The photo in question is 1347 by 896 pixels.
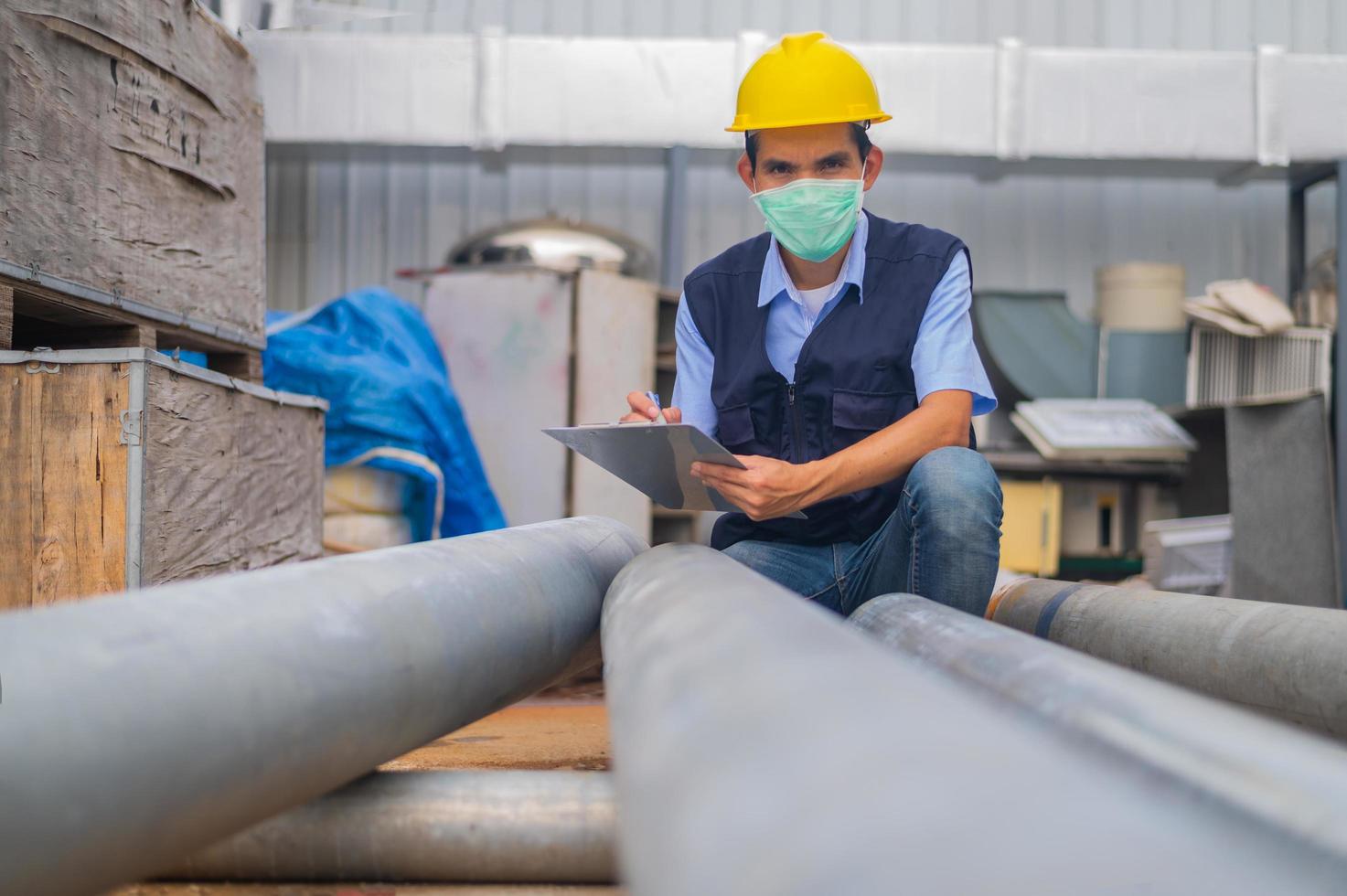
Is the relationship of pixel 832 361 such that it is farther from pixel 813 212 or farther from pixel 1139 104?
pixel 1139 104

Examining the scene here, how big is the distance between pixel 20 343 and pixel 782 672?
2.11 meters

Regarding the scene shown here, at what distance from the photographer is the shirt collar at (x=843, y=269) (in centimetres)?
176

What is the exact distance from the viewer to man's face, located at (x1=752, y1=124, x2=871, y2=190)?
169cm

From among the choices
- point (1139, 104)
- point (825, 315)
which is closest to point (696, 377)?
point (825, 315)

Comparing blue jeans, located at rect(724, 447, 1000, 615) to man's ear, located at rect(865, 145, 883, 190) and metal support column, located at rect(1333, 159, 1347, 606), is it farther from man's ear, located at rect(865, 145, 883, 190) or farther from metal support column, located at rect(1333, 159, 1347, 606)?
metal support column, located at rect(1333, 159, 1347, 606)

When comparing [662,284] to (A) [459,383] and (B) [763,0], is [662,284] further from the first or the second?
(B) [763,0]

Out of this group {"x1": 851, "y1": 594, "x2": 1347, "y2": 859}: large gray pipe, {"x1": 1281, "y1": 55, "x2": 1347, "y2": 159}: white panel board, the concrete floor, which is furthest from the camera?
{"x1": 1281, "y1": 55, "x2": 1347, "y2": 159}: white panel board

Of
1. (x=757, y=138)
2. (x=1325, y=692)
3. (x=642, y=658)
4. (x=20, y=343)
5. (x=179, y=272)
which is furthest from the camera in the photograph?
(x=20, y=343)

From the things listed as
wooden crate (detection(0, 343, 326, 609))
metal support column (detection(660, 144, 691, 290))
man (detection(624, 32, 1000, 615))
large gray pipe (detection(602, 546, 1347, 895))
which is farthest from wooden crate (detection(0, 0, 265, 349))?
metal support column (detection(660, 144, 691, 290))

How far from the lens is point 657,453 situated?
148 cm

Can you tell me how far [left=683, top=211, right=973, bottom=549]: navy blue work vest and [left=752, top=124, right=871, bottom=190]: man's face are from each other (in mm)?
155

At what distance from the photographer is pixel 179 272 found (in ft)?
6.57

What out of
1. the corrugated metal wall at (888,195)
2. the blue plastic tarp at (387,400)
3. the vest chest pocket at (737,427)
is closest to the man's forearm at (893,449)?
the vest chest pocket at (737,427)

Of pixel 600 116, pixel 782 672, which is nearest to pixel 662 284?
pixel 600 116
